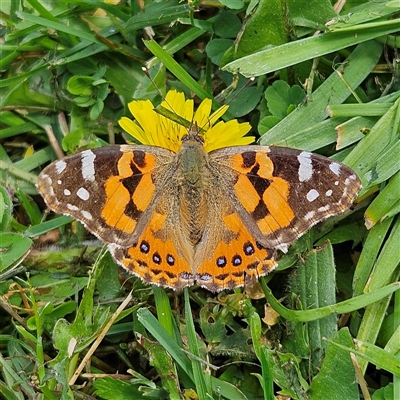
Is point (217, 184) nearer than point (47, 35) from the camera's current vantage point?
Yes

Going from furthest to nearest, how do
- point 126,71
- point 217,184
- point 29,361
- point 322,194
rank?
point 126,71, point 29,361, point 217,184, point 322,194

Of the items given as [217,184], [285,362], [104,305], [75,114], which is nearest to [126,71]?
[75,114]

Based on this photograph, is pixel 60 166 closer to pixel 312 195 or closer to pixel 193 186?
pixel 193 186

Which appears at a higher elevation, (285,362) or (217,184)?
(217,184)

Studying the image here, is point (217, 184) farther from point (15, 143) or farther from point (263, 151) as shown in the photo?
point (15, 143)

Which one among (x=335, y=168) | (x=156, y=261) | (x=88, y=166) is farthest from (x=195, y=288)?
(x=335, y=168)

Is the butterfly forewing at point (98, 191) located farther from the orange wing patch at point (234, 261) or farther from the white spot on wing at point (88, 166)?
the orange wing patch at point (234, 261)

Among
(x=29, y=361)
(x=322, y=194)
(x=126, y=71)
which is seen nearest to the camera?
(x=322, y=194)
